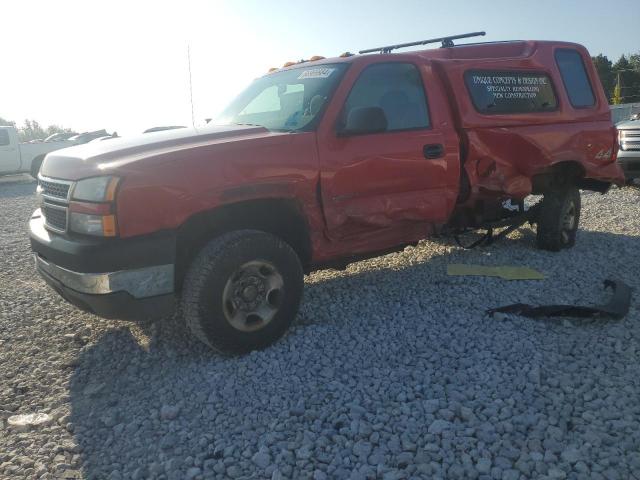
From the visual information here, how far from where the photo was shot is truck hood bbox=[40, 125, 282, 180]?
346 centimetres

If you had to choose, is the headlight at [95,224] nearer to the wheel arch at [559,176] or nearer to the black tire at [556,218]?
the wheel arch at [559,176]

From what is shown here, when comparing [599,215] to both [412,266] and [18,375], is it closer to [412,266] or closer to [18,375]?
[412,266]

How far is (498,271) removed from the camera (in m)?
5.53

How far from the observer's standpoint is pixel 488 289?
4984 mm

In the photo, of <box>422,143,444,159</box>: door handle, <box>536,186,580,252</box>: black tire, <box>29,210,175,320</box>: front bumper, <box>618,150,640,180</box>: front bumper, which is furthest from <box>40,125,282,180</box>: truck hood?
<box>618,150,640,180</box>: front bumper

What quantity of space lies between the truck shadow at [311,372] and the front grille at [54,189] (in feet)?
3.75

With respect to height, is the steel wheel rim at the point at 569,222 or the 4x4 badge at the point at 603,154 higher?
the 4x4 badge at the point at 603,154

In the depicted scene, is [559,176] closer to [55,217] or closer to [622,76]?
[55,217]

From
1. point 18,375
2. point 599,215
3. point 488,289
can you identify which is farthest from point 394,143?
point 599,215

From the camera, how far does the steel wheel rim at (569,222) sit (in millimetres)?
6332

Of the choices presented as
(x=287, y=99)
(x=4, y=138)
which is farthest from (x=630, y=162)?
(x=4, y=138)

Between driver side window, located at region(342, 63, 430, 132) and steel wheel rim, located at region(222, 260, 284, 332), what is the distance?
146cm

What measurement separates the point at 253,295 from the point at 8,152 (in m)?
18.8

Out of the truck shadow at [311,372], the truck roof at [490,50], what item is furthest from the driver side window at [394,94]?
the truck shadow at [311,372]
